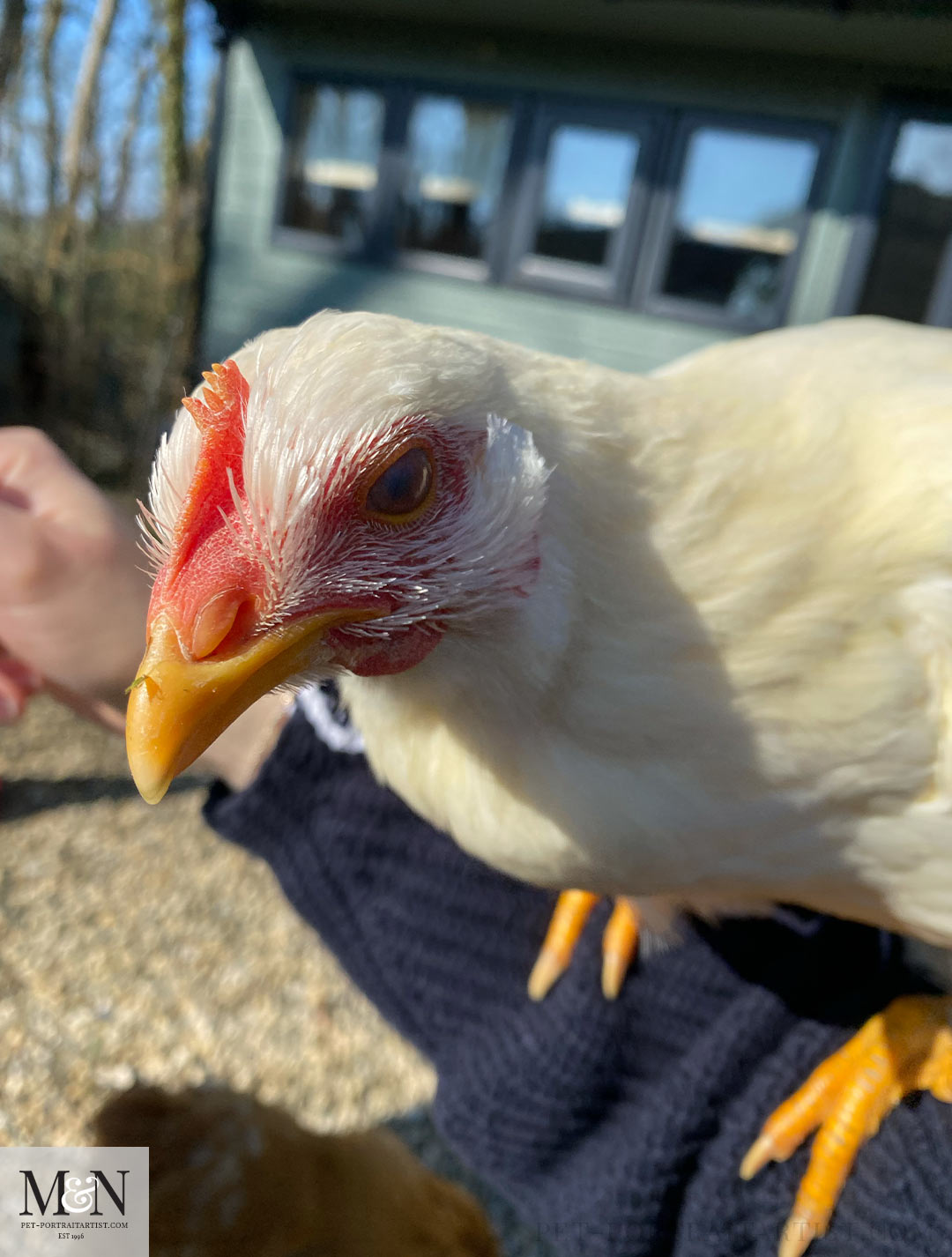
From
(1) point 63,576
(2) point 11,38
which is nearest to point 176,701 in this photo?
(1) point 63,576

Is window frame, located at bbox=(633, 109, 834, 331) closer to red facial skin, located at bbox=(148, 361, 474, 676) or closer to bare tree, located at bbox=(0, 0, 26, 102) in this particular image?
bare tree, located at bbox=(0, 0, 26, 102)

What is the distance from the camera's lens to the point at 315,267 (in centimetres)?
543

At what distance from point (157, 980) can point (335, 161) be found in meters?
5.09

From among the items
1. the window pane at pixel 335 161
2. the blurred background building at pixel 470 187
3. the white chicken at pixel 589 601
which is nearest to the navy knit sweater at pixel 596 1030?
the white chicken at pixel 589 601

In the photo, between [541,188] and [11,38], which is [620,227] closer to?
[541,188]

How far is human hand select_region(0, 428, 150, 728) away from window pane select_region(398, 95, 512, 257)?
446 cm

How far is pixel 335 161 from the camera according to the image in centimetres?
535

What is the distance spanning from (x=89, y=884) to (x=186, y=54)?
502 cm

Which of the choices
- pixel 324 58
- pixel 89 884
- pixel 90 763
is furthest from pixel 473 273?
pixel 89 884

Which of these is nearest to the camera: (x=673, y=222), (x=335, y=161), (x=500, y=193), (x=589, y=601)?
(x=589, y=601)

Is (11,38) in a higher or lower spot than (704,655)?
higher

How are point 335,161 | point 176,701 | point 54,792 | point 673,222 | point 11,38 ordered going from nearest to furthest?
1. point 176,701
2. point 54,792
3. point 11,38
4. point 673,222
5. point 335,161

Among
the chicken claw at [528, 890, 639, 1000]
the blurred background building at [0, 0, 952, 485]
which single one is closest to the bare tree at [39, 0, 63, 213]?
the blurred background building at [0, 0, 952, 485]

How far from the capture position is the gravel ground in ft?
5.26
